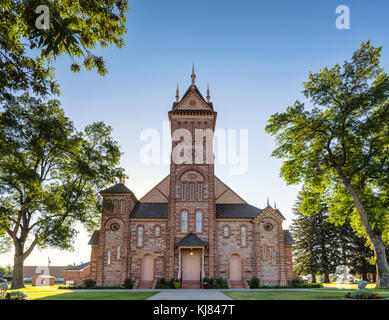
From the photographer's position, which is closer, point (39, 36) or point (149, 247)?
point (39, 36)

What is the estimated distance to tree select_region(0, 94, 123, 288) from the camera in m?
23.4

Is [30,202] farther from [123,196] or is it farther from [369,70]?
[369,70]

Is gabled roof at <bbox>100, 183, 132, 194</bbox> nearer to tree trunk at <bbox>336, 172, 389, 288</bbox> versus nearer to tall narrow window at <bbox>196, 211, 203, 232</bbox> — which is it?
tall narrow window at <bbox>196, 211, 203, 232</bbox>

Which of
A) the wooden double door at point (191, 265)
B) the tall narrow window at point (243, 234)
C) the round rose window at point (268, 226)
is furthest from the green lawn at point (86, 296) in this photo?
the round rose window at point (268, 226)

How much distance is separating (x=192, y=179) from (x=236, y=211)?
246 inches

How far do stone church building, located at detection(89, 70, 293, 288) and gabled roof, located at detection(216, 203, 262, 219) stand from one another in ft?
0.37

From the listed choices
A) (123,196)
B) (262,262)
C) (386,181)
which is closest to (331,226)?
(262,262)

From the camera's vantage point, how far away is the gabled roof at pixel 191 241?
32031 millimetres

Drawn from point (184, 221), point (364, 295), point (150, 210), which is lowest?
point (364, 295)

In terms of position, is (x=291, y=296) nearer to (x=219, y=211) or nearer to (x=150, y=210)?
(x=219, y=211)

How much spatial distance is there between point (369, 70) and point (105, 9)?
822 inches

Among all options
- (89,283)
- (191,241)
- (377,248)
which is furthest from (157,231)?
(377,248)

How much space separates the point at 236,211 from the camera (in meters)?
35.5

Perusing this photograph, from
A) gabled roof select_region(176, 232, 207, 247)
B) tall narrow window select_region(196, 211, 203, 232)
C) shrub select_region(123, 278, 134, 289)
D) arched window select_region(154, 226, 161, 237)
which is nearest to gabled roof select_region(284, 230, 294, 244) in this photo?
gabled roof select_region(176, 232, 207, 247)
